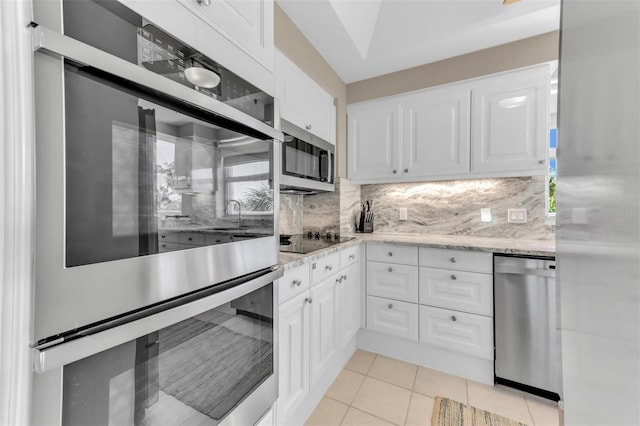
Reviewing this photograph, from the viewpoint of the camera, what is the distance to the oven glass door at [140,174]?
0.46m

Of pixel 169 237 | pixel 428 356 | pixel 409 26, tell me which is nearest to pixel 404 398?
pixel 428 356

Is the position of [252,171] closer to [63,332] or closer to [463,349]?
[63,332]

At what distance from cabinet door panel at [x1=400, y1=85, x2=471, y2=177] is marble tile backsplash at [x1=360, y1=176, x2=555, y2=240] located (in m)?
0.32

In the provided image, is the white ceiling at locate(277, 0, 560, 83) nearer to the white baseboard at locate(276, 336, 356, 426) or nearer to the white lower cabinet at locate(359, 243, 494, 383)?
the white lower cabinet at locate(359, 243, 494, 383)

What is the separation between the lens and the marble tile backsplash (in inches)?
84.9

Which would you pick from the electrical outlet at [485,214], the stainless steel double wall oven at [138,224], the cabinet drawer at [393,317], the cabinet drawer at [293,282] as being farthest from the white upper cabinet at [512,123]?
the stainless steel double wall oven at [138,224]

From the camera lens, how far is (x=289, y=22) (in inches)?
68.9

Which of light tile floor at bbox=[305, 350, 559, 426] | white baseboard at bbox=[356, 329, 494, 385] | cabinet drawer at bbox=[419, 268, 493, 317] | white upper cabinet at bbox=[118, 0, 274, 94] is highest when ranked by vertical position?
white upper cabinet at bbox=[118, 0, 274, 94]

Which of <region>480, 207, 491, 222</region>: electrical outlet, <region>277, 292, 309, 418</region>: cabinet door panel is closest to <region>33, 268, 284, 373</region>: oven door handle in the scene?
<region>277, 292, 309, 418</region>: cabinet door panel

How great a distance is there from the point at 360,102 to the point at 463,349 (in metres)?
2.31

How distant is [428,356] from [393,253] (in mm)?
844

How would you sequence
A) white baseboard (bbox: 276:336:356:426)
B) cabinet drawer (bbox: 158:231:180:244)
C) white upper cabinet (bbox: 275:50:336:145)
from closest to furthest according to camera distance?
cabinet drawer (bbox: 158:231:180:244) < white baseboard (bbox: 276:336:356:426) < white upper cabinet (bbox: 275:50:336:145)

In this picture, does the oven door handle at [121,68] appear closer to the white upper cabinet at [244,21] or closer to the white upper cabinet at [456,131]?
the white upper cabinet at [244,21]

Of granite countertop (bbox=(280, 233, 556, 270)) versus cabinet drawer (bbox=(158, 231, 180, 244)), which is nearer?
cabinet drawer (bbox=(158, 231, 180, 244))
